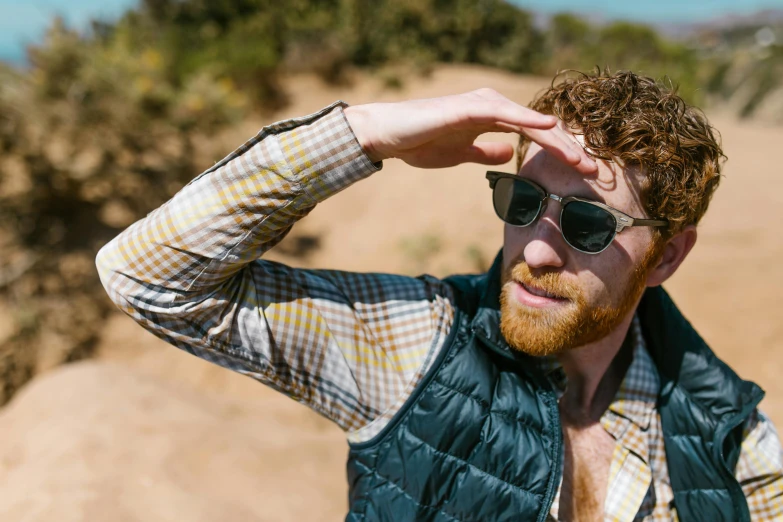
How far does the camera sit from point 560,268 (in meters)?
1.43

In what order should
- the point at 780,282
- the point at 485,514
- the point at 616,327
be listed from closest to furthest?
the point at 485,514 → the point at 616,327 → the point at 780,282

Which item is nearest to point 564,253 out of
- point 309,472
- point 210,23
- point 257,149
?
point 257,149

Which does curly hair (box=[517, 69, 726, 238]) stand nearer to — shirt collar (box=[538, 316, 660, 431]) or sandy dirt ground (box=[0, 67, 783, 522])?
shirt collar (box=[538, 316, 660, 431])

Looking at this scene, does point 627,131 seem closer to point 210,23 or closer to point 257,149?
point 257,149

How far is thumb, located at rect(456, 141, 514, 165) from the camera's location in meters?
1.41

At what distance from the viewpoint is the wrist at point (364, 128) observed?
124 cm

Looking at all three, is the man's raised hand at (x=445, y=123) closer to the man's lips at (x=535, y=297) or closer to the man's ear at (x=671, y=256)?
the man's lips at (x=535, y=297)

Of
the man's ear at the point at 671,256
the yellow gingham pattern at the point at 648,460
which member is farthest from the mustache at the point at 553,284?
the man's ear at the point at 671,256

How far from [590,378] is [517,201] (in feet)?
2.18

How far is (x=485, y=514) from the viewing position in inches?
53.5

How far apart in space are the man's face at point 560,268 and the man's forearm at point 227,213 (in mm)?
485

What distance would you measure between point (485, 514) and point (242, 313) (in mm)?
747

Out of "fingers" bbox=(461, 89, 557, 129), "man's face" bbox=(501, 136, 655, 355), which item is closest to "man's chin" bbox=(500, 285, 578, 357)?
"man's face" bbox=(501, 136, 655, 355)

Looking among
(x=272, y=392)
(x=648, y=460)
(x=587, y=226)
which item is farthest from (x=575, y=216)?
(x=272, y=392)
